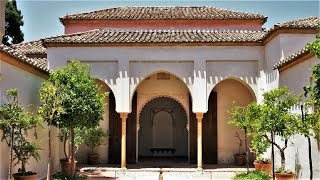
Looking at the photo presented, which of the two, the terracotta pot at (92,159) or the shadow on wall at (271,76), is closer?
the shadow on wall at (271,76)

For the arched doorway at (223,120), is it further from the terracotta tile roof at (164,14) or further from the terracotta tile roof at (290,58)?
the terracotta tile roof at (164,14)

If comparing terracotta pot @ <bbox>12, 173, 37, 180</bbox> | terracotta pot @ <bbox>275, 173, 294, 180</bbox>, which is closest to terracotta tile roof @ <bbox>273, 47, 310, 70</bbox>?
terracotta pot @ <bbox>275, 173, 294, 180</bbox>

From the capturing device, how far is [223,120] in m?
17.2

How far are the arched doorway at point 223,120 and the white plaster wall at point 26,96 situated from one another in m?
6.20

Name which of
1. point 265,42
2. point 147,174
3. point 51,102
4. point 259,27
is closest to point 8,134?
point 51,102

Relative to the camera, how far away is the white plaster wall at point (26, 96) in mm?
10039

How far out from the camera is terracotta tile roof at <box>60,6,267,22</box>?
63.8ft

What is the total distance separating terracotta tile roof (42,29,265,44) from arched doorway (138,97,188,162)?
17.1 feet

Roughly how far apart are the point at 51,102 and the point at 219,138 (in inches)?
336

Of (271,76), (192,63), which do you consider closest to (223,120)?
(192,63)

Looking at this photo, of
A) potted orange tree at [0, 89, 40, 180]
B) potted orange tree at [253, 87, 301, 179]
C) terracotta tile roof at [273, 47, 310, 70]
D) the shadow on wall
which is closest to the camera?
potted orange tree at [0, 89, 40, 180]

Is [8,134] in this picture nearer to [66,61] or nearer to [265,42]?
[66,61]

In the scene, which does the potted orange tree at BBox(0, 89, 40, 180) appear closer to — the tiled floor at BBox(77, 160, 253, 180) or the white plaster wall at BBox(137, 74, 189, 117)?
the tiled floor at BBox(77, 160, 253, 180)

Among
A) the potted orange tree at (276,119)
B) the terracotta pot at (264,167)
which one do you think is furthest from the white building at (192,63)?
the terracotta pot at (264,167)
